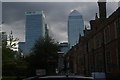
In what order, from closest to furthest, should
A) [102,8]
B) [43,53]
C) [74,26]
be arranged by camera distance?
1. [43,53]
2. [102,8]
3. [74,26]

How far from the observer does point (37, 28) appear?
396ft

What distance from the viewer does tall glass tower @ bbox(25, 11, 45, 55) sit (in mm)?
112412

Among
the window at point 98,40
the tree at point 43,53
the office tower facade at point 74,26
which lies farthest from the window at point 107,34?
the office tower facade at point 74,26

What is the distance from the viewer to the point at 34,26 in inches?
4948

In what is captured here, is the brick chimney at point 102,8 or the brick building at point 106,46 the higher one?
the brick chimney at point 102,8

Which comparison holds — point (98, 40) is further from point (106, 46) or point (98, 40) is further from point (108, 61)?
point (108, 61)

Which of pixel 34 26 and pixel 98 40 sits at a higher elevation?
pixel 34 26

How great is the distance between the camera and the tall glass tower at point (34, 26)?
112412 millimetres

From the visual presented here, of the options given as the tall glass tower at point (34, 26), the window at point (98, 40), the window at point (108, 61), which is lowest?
the window at point (108, 61)

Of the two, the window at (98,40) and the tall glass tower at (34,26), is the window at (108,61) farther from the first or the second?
the tall glass tower at (34,26)

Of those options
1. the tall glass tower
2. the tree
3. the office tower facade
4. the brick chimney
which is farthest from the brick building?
the office tower facade

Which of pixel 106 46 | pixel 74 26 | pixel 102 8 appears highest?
Result: pixel 74 26

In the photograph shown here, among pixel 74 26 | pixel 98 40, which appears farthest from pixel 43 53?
pixel 74 26

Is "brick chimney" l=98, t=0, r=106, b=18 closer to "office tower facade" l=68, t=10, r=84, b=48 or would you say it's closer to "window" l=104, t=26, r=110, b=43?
"window" l=104, t=26, r=110, b=43
